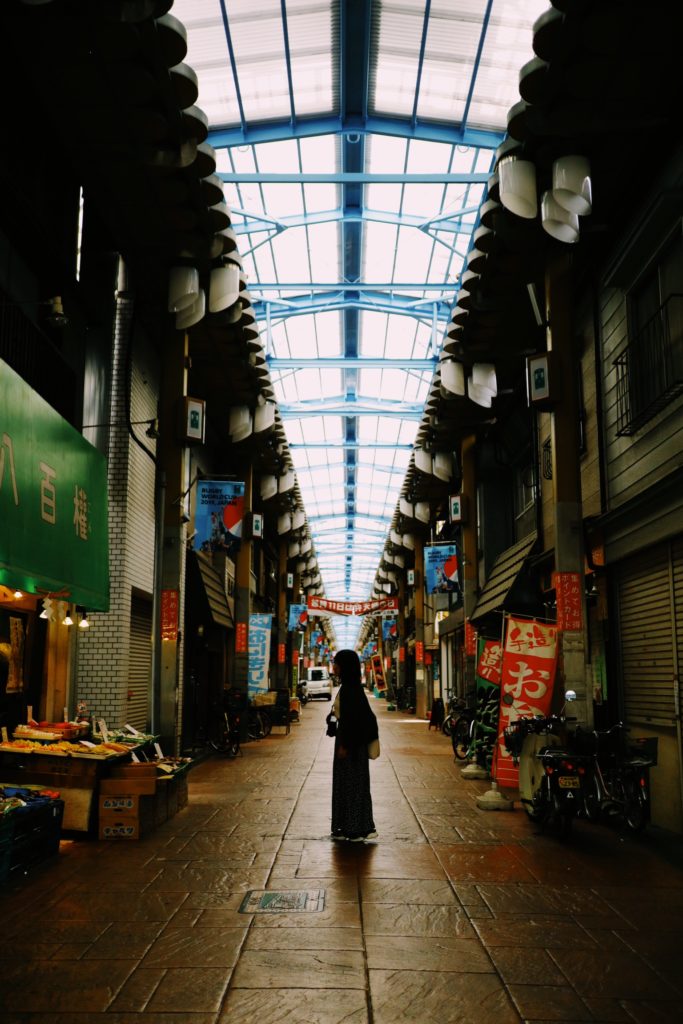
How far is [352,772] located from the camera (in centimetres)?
937

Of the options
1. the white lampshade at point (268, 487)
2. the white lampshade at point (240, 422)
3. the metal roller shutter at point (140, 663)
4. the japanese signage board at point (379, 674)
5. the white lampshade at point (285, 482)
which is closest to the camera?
the metal roller shutter at point (140, 663)

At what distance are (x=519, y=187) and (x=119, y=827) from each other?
7.93 metres

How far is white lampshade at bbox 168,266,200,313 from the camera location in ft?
39.3

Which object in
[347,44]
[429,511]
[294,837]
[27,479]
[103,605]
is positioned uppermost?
[347,44]

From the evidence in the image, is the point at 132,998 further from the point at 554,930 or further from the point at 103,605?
the point at 103,605

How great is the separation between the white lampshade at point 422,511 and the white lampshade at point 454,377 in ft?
35.2

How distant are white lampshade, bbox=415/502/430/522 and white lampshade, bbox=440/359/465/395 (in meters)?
10.7

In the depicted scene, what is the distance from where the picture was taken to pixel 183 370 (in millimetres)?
13406

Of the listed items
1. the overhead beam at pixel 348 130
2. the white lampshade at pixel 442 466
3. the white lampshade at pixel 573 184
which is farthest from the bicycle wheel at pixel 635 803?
the overhead beam at pixel 348 130

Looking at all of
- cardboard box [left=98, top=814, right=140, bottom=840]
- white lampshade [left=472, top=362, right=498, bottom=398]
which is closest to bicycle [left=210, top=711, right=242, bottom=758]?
white lampshade [left=472, top=362, right=498, bottom=398]

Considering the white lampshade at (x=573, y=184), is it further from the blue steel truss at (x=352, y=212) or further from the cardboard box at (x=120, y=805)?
the cardboard box at (x=120, y=805)

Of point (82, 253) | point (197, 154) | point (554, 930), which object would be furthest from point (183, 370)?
point (554, 930)

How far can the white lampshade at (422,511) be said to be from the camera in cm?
2578

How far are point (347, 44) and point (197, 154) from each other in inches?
320
